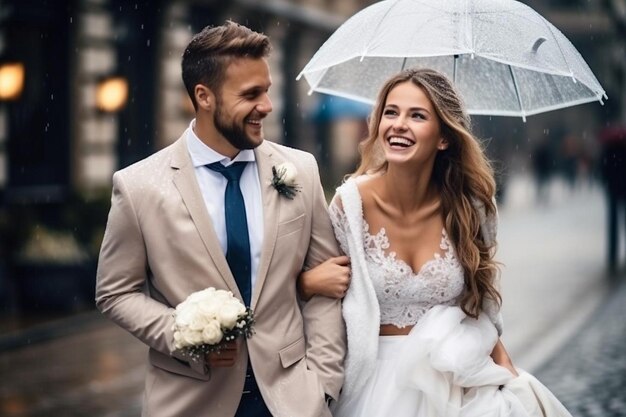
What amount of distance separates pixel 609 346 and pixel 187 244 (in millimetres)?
7625

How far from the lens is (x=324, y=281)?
379cm

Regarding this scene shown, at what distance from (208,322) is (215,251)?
0.33m

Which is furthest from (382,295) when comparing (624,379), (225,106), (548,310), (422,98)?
(548,310)

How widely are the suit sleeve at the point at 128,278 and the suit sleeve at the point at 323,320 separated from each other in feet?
1.43

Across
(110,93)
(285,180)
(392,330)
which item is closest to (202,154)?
(285,180)

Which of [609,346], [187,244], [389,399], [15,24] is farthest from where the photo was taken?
[15,24]

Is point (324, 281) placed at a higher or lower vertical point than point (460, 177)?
lower

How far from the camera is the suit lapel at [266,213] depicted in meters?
3.54

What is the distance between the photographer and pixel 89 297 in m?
12.5

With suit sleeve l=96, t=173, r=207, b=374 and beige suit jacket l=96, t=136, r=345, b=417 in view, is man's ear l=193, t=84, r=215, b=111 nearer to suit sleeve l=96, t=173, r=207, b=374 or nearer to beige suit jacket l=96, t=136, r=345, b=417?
beige suit jacket l=96, t=136, r=345, b=417

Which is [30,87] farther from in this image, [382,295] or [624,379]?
[382,295]

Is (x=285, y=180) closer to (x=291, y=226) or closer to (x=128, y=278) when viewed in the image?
(x=291, y=226)

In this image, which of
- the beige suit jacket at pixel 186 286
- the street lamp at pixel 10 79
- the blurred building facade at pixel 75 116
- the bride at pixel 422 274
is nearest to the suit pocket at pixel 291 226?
the beige suit jacket at pixel 186 286

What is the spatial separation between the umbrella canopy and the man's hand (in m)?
1.35
